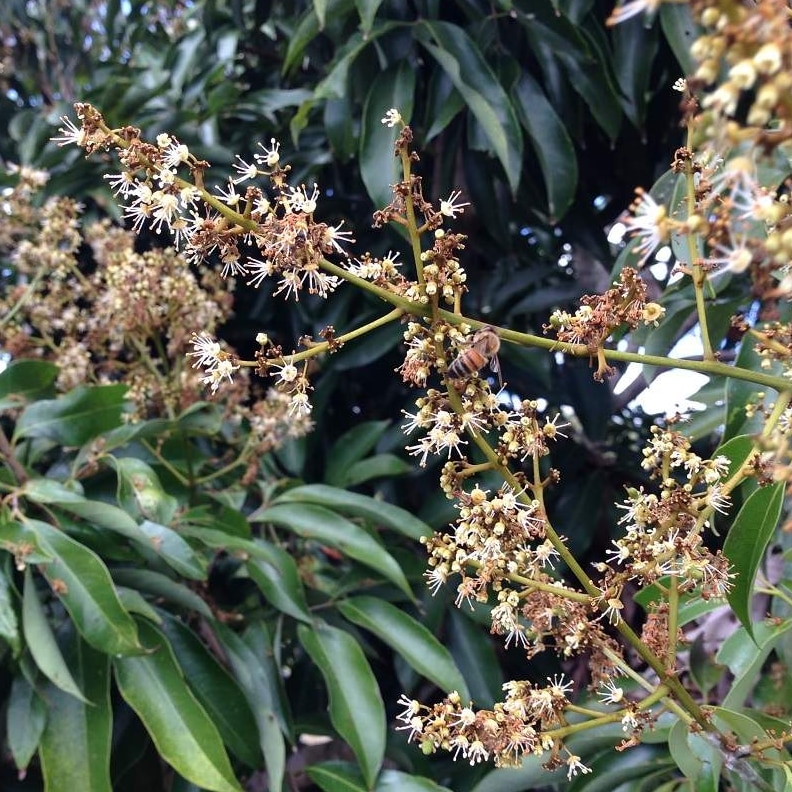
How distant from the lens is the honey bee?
0.50 m

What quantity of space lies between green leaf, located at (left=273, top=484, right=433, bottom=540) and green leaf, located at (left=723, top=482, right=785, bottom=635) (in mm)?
565

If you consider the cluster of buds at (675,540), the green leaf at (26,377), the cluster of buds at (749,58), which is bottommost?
the green leaf at (26,377)

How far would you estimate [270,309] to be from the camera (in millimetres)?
1745

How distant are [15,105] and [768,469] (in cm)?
199

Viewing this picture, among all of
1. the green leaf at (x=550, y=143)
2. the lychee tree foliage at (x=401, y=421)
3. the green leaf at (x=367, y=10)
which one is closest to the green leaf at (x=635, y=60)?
the lychee tree foliage at (x=401, y=421)

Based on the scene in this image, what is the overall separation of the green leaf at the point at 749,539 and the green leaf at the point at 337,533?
52 centimetres

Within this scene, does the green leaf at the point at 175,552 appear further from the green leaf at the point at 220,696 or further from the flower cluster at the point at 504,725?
the flower cluster at the point at 504,725

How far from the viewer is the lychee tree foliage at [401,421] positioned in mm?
528

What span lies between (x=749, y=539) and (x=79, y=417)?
0.85 metres

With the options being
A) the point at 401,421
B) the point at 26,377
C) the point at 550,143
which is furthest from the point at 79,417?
the point at 550,143

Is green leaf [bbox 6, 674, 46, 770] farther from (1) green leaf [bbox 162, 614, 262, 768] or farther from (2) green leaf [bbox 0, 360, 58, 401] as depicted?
(2) green leaf [bbox 0, 360, 58, 401]

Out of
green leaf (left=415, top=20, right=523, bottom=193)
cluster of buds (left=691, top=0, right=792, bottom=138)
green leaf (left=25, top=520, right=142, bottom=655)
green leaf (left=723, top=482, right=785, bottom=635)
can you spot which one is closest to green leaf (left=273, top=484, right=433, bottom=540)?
green leaf (left=25, top=520, right=142, bottom=655)

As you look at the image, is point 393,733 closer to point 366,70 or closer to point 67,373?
point 67,373

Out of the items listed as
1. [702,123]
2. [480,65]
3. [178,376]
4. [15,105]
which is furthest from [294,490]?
[15,105]
